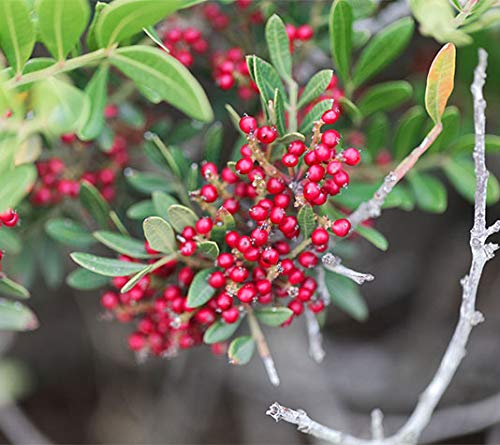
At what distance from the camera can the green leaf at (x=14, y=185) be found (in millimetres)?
888

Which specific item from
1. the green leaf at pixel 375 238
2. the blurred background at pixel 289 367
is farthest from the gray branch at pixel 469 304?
the blurred background at pixel 289 367

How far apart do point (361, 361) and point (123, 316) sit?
1294 mm

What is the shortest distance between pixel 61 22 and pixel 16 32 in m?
0.06

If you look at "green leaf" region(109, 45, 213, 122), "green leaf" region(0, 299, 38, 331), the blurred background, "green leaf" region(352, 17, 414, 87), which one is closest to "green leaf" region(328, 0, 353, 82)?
"green leaf" region(352, 17, 414, 87)

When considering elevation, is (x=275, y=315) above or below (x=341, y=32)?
below

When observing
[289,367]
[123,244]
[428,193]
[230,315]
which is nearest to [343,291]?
[428,193]

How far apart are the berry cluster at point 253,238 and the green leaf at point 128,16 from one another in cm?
20

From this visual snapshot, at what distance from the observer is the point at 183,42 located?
4.42ft

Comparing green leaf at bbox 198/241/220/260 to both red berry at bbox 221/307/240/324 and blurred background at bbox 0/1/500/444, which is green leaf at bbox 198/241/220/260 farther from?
blurred background at bbox 0/1/500/444

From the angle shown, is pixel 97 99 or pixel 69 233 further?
pixel 69 233

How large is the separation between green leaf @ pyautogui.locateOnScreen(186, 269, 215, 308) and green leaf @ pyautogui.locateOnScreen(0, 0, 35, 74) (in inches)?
15.9

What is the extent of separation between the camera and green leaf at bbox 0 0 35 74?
0.90 m

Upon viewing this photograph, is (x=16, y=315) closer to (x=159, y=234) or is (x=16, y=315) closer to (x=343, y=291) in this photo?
(x=159, y=234)

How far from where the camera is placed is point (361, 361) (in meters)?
2.38
